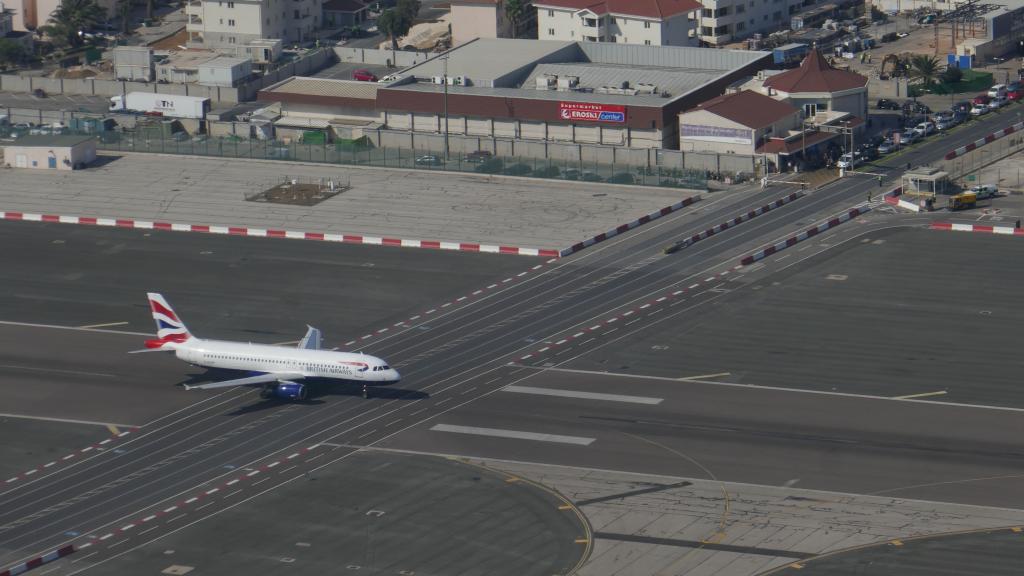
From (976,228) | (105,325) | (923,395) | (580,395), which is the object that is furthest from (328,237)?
(923,395)

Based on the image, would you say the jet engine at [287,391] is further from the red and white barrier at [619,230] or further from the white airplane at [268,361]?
the red and white barrier at [619,230]

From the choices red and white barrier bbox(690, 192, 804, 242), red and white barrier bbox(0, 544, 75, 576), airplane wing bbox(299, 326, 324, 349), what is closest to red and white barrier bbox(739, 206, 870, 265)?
red and white barrier bbox(690, 192, 804, 242)

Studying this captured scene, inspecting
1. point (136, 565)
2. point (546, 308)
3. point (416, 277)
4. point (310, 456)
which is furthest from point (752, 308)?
point (136, 565)

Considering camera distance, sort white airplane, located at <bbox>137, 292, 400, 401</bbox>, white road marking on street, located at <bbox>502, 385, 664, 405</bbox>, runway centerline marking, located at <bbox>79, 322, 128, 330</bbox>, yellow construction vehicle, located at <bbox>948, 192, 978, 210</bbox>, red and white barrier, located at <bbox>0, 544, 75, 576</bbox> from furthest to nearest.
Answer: yellow construction vehicle, located at <bbox>948, 192, 978, 210</bbox> → runway centerline marking, located at <bbox>79, 322, 128, 330</bbox> → white road marking on street, located at <bbox>502, 385, 664, 405</bbox> → white airplane, located at <bbox>137, 292, 400, 401</bbox> → red and white barrier, located at <bbox>0, 544, 75, 576</bbox>

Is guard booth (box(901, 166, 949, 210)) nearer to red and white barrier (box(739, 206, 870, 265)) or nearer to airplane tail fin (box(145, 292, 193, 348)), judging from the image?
red and white barrier (box(739, 206, 870, 265))

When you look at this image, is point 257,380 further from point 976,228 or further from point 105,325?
point 976,228

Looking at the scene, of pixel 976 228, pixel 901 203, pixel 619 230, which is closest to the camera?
pixel 976 228

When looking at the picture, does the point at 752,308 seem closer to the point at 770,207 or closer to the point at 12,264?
the point at 770,207
